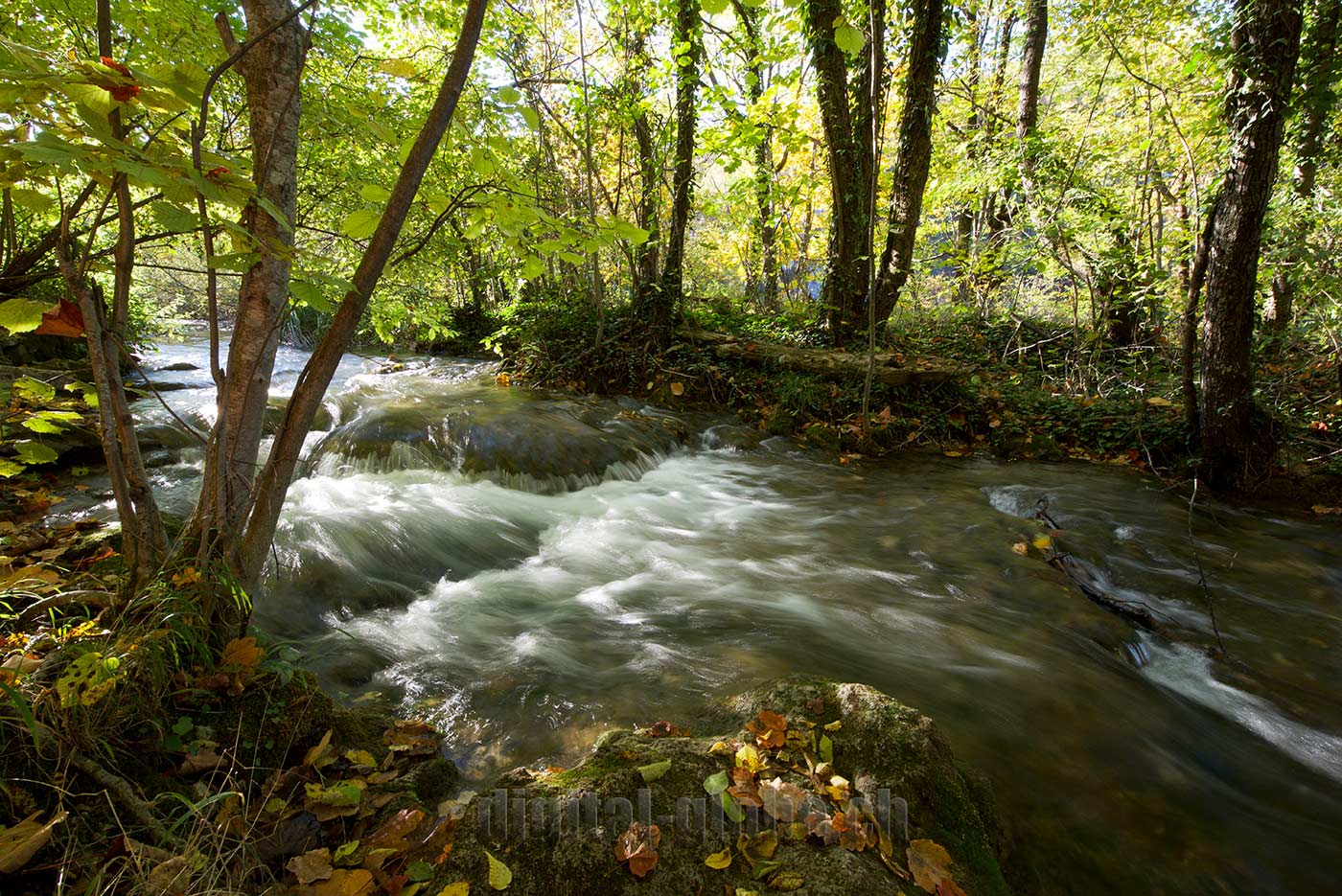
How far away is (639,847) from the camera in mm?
1391

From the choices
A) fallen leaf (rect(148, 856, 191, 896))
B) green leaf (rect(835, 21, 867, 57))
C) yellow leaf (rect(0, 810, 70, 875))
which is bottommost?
fallen leaf (rect(148, 856, 191, 896))

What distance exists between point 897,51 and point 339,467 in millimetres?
9063

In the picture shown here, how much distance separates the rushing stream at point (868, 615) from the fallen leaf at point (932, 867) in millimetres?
659

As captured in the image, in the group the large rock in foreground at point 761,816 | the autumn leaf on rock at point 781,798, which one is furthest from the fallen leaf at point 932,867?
the autumn leaf on rock at point 781,798

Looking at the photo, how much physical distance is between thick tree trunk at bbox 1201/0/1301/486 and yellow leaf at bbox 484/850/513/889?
7523 millimetres

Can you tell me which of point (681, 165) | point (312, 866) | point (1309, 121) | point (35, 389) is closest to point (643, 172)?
point (681, 165)

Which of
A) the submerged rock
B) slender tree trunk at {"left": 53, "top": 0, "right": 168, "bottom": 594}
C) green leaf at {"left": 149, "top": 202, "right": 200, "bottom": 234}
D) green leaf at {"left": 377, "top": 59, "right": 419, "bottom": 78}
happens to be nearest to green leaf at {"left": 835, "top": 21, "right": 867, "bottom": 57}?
green leaf at {"left": 377, "top": 59, "right": 419, "bottom": 78}

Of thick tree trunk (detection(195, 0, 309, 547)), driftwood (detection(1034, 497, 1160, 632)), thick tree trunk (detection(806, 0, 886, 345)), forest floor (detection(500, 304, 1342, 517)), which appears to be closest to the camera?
thick tree trunk (detection(195, 0, 309, 547))

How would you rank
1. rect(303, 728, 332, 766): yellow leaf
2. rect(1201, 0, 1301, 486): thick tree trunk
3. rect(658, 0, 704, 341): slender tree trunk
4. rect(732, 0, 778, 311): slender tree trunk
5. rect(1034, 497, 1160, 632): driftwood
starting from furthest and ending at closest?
1. rect(732, 0, 778, 311): slender tree trunk
2. rect(658, 0, 704, 341): slender tree trunk
3. rect(1201, 0, 1301, 486): thick tree trunk
4. rect(1034, 497, 1160, 632): driftwood
5. rect(303, 728, 332, 766): yellow leaf

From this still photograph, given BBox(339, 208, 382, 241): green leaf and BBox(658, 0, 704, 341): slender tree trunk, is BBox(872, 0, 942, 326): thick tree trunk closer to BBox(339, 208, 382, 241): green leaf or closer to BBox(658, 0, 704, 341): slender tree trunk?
BBox(658, 0, 704, 341): slender tree trunk

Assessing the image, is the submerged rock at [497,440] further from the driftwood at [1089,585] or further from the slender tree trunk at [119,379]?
the driftwood at [1089,585]

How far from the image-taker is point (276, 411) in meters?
6.62

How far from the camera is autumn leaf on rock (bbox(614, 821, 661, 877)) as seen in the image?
1.36 meters

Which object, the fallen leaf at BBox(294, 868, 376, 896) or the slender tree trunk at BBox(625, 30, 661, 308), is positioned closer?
the fallen leaf at BBox(294, 868, 376, 896)
